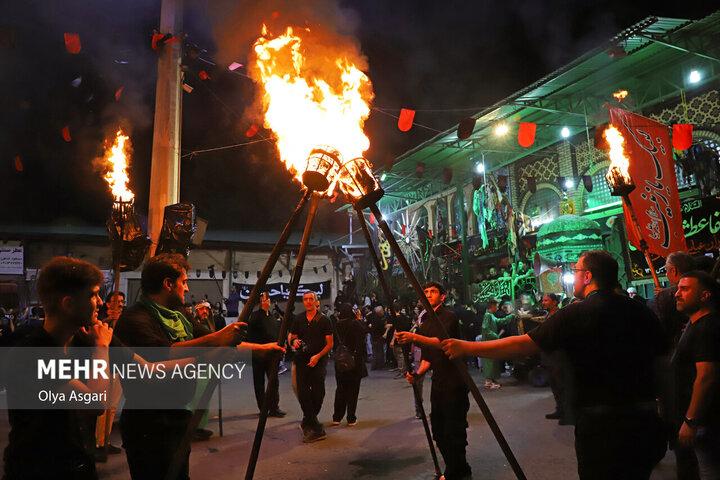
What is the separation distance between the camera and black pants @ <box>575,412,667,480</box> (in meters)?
2.61

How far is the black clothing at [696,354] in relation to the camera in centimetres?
321

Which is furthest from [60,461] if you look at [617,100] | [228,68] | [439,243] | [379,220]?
[439,243]

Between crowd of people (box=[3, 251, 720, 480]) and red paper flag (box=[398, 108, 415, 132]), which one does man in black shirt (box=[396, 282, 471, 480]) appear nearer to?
crowd of people (box=[3, 251, 720, 480])

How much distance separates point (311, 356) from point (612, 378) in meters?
5.49

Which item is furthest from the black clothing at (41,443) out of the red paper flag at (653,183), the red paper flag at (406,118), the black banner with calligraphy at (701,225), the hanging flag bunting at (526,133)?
the black banner with calligraphy at (701,225)

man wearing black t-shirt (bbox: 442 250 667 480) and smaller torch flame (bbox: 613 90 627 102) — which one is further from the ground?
smaller torch flame (bbox: 613 90 627 102)

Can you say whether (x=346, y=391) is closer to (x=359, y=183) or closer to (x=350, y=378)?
(x=350, y=378)

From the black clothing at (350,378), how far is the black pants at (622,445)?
555cm

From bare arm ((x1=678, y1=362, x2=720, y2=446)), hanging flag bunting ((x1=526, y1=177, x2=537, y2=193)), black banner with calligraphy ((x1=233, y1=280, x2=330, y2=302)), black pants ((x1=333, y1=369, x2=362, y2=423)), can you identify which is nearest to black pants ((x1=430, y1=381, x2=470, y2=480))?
bare arm ((x1=678, y1=362, x2=720, y2=446))

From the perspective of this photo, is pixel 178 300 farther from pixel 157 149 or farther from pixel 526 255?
pixel 526 255

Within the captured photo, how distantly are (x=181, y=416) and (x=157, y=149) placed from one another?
25.8 ft

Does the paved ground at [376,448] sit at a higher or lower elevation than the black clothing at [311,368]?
lower

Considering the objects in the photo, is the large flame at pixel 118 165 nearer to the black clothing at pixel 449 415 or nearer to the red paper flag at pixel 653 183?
the black clothing at pixel 449 415

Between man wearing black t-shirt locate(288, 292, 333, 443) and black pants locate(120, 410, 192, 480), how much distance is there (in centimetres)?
417
